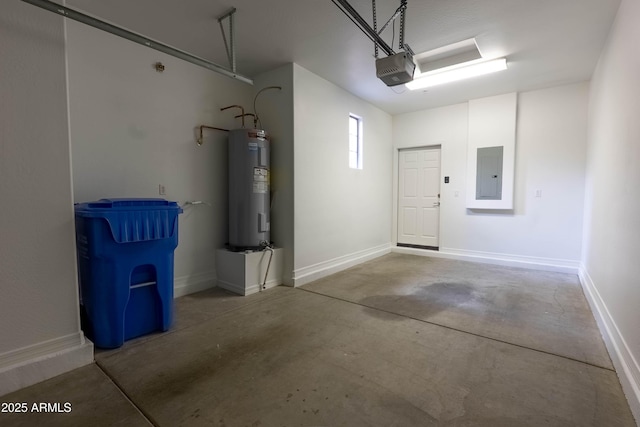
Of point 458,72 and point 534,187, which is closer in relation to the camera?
point 458,72

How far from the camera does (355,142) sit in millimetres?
5285

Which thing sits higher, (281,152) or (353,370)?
(281,152)

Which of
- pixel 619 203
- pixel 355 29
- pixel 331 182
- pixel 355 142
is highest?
pixel 355 29

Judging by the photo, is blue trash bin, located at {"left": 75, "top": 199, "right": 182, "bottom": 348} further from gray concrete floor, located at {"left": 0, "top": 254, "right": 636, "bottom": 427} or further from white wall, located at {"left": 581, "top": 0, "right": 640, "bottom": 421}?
white wall, located at {"left": 581, "top": 0, "right": 640, "bottom": 421}

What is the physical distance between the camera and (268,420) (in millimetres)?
1532

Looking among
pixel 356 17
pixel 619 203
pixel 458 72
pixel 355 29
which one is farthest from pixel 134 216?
pixel 458 72

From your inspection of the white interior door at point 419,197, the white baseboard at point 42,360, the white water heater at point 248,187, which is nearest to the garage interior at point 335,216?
the white baseboard at point 42,360

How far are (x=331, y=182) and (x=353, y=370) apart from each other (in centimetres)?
294

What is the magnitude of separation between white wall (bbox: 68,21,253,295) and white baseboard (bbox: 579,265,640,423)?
388cm

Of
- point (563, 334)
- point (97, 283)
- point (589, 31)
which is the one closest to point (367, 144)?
point (589, 31)

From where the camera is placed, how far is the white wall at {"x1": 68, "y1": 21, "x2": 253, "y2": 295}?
9.04 feet

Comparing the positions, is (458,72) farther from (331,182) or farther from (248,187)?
(248,187)

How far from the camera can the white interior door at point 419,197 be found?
233 inches

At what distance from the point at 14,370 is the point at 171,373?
887 millimetres
